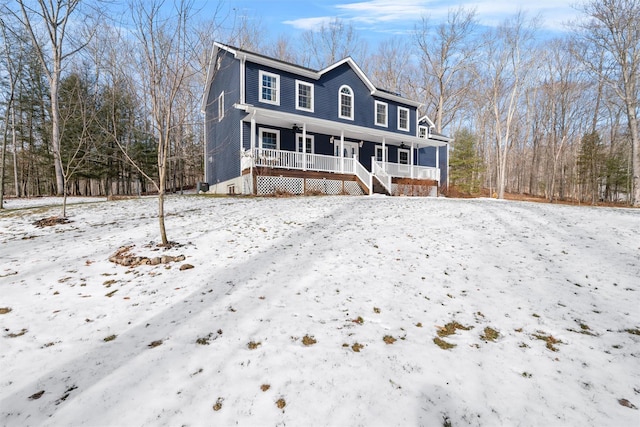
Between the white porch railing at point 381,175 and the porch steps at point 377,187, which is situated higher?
the white porch railing at point 381,175

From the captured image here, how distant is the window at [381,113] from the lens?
61.7ft

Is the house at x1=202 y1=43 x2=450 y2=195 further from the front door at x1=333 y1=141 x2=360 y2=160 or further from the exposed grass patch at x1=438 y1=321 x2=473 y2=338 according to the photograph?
the exposed grass patch at x1=438 y1=321 x2=473 y2=338

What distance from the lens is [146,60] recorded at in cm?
473

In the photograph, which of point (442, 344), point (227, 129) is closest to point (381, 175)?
point (227, 129)

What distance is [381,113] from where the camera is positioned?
19000 mm

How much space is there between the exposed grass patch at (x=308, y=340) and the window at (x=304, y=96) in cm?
1480

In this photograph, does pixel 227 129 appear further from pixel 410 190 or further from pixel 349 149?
pixel 410 190

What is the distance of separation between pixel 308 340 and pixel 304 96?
1553 centimetres

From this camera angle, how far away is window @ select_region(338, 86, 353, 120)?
17072 millimetres

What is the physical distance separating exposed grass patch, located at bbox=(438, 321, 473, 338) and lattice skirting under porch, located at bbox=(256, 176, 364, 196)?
1047cm

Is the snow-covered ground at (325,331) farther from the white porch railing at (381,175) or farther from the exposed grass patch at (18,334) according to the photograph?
the white porch railing at (381,175)

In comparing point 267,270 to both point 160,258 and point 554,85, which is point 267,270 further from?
point 554,85

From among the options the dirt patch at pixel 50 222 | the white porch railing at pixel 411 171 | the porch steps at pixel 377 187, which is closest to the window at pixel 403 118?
the white porch railing at pixel 411 171

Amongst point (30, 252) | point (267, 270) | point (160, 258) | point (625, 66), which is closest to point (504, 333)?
point (267, 270)
